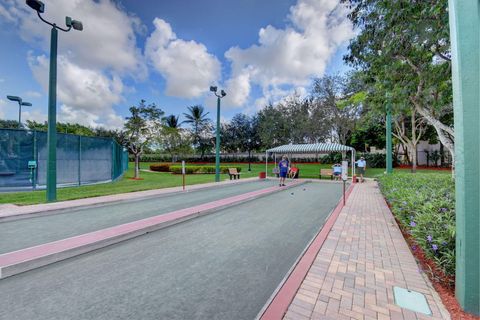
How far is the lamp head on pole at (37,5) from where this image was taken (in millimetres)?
6949

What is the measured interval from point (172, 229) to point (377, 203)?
6710 millimetres

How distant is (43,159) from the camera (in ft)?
35.0

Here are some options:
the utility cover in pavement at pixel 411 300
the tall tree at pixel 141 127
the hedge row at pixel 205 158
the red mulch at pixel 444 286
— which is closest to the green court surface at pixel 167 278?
the utility cover in pavement at pixel 411 300

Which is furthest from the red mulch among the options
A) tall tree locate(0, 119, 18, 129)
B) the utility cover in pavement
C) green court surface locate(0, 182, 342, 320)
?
tall tree locate(0, 119, 18, 129)

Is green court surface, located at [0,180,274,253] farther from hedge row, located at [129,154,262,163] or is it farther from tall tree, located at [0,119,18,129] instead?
tall tree, located at [0,119,18,129]

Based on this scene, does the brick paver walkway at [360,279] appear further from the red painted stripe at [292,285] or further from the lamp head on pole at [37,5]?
the lamp head on pole at [37,5]

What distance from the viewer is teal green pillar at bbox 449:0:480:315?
2.18m

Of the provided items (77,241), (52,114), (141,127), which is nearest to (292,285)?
(77,241)

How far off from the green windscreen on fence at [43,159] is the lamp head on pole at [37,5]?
214 inches

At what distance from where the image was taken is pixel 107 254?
379cm

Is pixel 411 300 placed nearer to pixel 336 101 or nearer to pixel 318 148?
pixel 318 148

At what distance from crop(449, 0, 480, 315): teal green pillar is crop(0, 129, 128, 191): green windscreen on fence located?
13.2m

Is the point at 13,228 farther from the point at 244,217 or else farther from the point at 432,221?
the point at 432,221

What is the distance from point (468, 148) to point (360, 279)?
6.08ft
